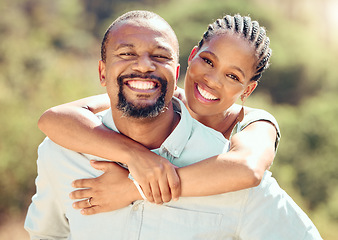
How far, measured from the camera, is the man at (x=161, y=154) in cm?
191

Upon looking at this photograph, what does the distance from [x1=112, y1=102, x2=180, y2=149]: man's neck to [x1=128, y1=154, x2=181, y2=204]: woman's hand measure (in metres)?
0.22

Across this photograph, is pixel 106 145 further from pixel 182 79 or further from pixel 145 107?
pixel 182 79

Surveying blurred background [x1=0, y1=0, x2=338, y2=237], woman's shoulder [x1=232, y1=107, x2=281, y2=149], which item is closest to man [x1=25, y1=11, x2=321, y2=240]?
woman's shoulder [x1=232, y1=107, x2=281, y2=149]

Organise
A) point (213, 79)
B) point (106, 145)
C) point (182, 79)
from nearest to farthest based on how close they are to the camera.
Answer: point (106, 145) < point (213, 79) < point (182, 79)

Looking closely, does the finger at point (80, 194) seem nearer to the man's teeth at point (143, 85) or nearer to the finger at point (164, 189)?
the finger at point (164, 189)

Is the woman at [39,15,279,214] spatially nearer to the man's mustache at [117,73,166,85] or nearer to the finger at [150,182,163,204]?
the finger at [150,182,163,204]

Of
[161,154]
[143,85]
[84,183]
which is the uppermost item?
[143,85]

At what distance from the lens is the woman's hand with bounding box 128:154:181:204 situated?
1849mm

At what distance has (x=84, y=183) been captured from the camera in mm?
2086

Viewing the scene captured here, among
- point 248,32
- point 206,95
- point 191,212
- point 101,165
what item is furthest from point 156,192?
point 248,32

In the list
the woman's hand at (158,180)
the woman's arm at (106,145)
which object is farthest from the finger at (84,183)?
the woman's hand at (158,180)

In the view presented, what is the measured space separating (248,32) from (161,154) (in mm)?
944

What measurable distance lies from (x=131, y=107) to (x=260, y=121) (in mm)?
865

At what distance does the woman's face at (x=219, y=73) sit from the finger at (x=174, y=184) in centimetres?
80
